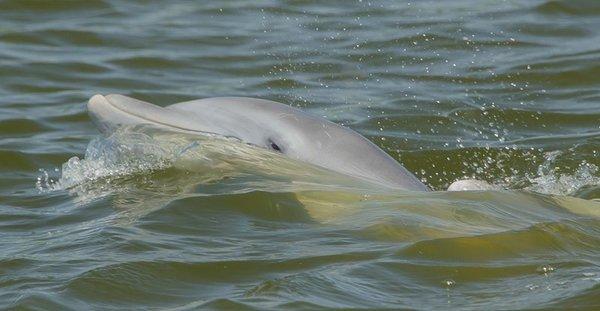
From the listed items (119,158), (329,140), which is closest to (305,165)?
(329,140)

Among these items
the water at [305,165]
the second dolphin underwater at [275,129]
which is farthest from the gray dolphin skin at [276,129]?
the water at [305,165]

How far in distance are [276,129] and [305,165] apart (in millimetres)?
281

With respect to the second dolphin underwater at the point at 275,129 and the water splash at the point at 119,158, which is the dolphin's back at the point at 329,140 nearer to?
the second dolphin underwater at the point at 275,129

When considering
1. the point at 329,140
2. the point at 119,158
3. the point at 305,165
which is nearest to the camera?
the point at 305,165

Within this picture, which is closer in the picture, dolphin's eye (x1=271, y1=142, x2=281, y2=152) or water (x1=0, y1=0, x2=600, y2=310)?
water (x1=0, y1=0, x2=600, y2=310)

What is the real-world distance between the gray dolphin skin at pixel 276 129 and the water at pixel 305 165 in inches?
4.2

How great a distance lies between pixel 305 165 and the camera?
7211 millimetres

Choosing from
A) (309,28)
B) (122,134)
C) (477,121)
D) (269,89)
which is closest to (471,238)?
(122,134)

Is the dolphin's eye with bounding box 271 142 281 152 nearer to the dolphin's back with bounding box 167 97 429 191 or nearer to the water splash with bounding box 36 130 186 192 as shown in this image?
the dolphin's back with bounding box 167 97 429 191

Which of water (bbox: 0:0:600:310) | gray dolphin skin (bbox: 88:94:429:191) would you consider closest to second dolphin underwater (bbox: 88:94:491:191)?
gray dolphin skin (bbox: 88:94:429:191)

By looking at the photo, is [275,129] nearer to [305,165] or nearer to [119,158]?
[305,165]

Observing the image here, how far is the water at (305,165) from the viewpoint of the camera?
18.6ft

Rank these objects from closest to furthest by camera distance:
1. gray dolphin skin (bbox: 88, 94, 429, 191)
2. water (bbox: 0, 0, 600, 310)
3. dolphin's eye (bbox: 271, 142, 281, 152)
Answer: water (bbox: 0, 0, 600, 310)
gray dolphin skin (bbox: 88, 94, 429, 191)
dolphin's eye (bbox: 271, 142, 281, 152)

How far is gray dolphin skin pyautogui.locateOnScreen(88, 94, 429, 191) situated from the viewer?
7.25 m
